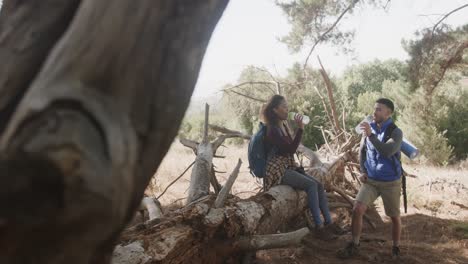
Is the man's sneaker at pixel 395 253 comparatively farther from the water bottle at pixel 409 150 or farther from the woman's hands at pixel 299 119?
the woman's hands at pixel 299 119

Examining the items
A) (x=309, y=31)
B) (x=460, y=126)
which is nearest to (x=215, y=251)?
(x=309, y=31)

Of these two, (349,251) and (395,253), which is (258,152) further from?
(395,253)

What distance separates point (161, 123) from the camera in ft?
3.32

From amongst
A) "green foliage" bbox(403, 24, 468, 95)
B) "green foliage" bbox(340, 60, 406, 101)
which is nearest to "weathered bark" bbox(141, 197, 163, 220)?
"green foliage" bbox(403, 24, 468, 95)

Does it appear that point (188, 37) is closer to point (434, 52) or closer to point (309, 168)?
point (309, 168)

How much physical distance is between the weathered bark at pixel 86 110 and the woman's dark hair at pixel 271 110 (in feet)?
12.2

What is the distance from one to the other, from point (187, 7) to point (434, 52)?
25.0ft

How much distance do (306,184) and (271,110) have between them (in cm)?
103

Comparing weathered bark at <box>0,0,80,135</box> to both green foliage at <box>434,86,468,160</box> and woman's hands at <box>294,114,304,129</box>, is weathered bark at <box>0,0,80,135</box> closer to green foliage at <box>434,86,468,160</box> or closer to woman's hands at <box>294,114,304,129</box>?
woman's hands at <box>294,114,304,129</box>

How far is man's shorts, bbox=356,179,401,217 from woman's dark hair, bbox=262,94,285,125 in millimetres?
1299

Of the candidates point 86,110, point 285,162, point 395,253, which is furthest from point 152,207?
point 86,110

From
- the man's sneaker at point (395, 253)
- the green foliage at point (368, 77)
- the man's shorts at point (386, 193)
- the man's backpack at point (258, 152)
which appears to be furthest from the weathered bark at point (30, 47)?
the green foliage at point (368, 77)

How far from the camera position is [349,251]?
183 inches

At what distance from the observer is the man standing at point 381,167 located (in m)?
4.37
